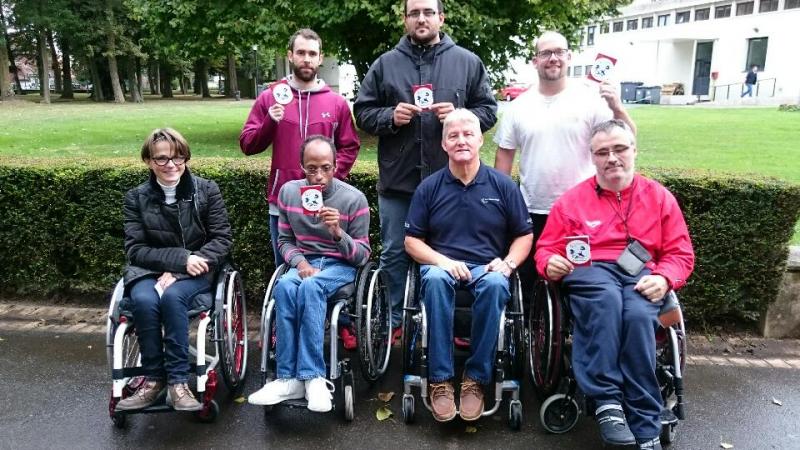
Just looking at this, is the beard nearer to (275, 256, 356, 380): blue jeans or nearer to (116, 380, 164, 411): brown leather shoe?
(275, 256, 356, 380): blue jeans

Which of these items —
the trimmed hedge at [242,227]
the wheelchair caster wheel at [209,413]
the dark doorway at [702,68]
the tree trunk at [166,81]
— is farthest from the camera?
the tree trunk at [166,81]

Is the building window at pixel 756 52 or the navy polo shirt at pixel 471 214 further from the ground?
the building window at pixel 756 52

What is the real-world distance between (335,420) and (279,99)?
72.2 inches

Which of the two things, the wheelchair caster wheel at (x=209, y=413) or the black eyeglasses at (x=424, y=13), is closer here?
the wheelchair caster wheel at (x=209, y=413)

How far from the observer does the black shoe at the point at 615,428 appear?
2635 mm

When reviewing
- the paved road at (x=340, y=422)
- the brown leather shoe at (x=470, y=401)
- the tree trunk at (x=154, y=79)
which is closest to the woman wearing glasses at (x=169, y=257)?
the paved road at (x=340, y=422)

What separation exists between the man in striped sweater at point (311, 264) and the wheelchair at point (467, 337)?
41cm

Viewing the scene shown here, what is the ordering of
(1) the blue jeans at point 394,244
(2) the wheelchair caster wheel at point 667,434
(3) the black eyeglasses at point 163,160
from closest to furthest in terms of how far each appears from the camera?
(2) the wheelchair caster wheel at point 667,434 → (3) the black eyeglasses at point 163,160 → (1) the blue jeans at point 394,244

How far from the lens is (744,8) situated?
39.4 m

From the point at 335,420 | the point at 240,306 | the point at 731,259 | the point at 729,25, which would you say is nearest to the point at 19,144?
the point at 240,306

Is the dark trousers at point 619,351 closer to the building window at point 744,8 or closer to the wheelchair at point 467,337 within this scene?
the wheelchair at point 467,337

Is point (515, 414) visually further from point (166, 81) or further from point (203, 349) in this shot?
point (166, 81)

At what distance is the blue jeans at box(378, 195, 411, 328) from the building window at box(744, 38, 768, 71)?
135 feet

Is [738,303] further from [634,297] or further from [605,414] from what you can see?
[605,414]
